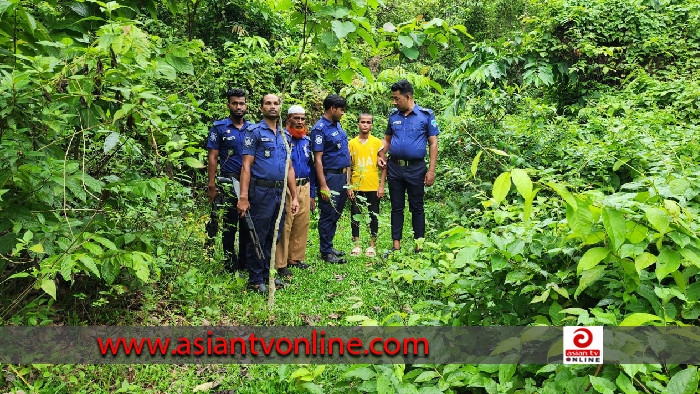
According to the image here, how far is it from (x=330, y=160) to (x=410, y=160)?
4.01 feet

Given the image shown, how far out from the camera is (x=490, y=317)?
8.70ft

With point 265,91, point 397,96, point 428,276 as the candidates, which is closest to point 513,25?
point 265,91

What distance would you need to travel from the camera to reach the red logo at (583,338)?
1.99 meters

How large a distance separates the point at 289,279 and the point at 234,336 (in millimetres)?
1897

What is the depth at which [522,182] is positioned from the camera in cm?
169

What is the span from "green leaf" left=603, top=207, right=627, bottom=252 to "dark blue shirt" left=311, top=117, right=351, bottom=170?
4.88 metres

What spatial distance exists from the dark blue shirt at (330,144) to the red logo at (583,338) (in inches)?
189

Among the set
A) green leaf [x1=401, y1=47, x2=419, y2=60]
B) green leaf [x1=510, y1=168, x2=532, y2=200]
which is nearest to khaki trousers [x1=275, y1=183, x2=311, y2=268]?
green leaf [x1=401, y1=47, x2=419, y2=60]

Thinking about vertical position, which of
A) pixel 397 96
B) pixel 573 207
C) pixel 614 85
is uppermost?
pixel 614 85

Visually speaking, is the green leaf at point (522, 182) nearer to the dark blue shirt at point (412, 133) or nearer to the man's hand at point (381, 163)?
the dark blue shirt at point (412, 133)

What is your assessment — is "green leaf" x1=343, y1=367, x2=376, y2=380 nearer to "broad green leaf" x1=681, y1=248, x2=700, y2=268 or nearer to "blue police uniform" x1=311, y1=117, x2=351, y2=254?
"broad green leaf" x1=681, y1=248, x2=700, y2=268

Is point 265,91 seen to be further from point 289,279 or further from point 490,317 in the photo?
point 490,317

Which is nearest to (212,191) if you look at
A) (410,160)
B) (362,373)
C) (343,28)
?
(410,160)

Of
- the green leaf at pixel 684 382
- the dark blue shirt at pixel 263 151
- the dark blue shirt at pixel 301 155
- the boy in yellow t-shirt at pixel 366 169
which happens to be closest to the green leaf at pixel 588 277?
the green leaf at pixel 684 382
